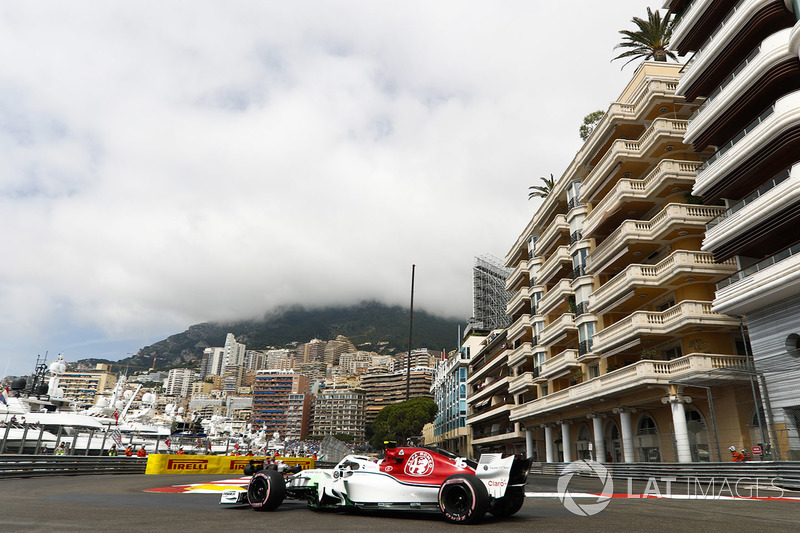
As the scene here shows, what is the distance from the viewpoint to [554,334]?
136 ft

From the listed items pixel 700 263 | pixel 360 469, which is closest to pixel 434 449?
pixel 360 469

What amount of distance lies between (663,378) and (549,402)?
15137 millimetres

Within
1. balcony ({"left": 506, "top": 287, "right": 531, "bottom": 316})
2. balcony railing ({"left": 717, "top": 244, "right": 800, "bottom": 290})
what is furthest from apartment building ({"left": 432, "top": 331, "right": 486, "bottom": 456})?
balcony railing ({"left": 717, "top": 244, "right": 800, "bottom": 290})

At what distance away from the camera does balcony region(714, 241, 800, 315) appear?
20.4 metres

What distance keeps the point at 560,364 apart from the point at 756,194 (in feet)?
67.1

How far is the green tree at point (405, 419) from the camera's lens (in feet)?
367

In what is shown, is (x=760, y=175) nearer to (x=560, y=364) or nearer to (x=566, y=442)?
(x=560, y=364)

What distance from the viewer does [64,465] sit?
25203 millimetres

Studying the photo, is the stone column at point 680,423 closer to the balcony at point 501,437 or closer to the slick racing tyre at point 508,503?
the slick racing tyre at point 508,503

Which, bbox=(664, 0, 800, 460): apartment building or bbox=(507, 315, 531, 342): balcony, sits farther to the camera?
bbox=(507, 315, 531, 342): balcony

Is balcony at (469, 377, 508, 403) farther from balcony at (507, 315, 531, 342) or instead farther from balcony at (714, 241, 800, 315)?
balcony at (714, 241, 800, 315)

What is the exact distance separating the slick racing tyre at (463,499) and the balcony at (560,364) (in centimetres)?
Answer: 3189

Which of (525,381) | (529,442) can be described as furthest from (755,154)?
(529,442)

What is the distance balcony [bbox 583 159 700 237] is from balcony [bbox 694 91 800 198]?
372 centimetres
